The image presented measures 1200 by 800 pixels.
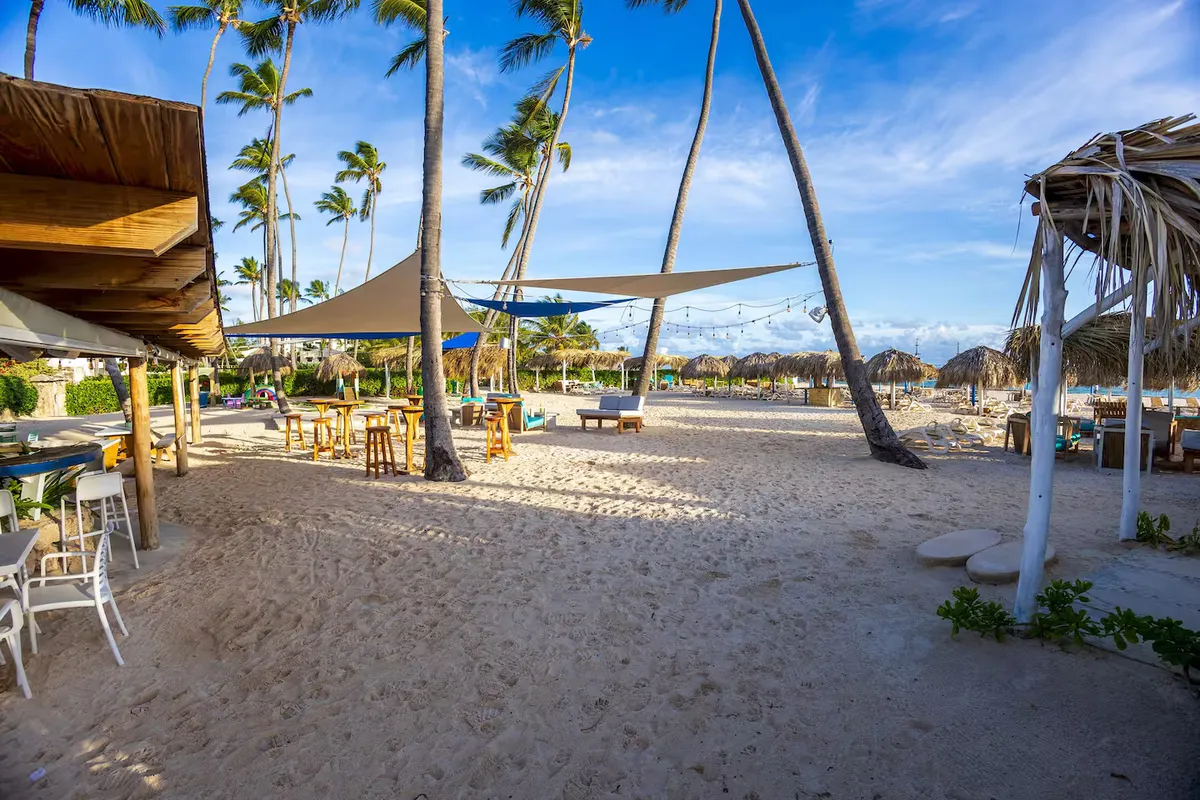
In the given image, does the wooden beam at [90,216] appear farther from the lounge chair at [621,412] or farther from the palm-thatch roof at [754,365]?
the palm-thatch roof at [754,365]

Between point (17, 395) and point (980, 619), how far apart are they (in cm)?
1962

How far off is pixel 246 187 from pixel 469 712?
23656 mm

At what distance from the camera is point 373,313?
792cm

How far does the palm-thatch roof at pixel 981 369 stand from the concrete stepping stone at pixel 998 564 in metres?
12.0

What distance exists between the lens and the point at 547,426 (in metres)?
11.0

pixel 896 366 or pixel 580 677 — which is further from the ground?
pixel 896 366

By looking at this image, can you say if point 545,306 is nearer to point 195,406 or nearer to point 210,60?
point 195,406

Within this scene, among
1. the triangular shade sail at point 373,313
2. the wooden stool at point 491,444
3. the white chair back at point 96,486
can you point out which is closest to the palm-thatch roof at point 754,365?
the triangular shade sail at point 373,313

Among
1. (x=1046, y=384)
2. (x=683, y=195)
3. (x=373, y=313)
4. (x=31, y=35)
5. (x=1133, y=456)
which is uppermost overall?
(x=31, y=35)

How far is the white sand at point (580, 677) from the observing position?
5.61 feet

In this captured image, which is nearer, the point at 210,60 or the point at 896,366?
the point at 210,60

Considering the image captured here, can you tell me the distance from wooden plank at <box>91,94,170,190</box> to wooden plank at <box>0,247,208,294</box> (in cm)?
60

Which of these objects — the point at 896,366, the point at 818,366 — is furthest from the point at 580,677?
the point at 818,366

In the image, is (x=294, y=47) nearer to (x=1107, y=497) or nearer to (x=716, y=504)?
(x=716, y=504)
